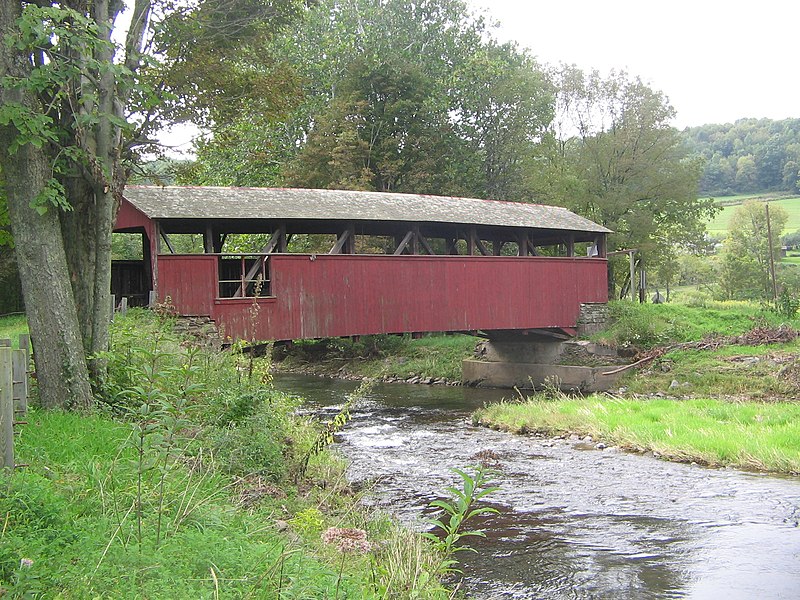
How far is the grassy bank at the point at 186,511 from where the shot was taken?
346cm

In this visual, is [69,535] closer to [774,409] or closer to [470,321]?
[774,409]

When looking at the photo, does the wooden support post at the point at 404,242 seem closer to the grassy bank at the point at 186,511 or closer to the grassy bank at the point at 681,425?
the grassy bank at the point at 681,425

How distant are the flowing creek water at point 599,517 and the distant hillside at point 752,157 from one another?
205 ft

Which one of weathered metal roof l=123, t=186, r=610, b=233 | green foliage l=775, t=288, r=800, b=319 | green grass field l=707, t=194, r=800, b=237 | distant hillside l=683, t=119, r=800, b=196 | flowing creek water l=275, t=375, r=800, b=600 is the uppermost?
distant hillside l=683, t=119, r=800, b=196

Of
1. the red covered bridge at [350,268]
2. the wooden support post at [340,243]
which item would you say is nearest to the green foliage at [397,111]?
the red covered bridge at [350,268]

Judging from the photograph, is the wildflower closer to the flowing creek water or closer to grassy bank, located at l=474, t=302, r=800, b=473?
the flowing creek water

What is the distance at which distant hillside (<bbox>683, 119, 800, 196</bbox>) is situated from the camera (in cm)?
6844

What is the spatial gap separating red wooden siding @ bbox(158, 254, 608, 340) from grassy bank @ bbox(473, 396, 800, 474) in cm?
318

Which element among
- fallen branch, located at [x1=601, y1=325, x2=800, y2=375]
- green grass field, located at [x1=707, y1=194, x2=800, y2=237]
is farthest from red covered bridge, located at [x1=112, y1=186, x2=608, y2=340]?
green grass field, located at [x1=707, y1=194, x2=800, y2=237]

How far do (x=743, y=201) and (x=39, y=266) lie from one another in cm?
6523

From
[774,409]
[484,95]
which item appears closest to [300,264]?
[774,409]

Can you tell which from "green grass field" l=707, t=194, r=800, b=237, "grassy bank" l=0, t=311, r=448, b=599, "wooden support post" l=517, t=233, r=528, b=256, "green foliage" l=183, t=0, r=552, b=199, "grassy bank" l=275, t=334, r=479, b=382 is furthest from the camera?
"green grass field" l=707, t=194, r=800, b=237

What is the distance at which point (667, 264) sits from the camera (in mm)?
32625

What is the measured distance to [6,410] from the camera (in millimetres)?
4164
